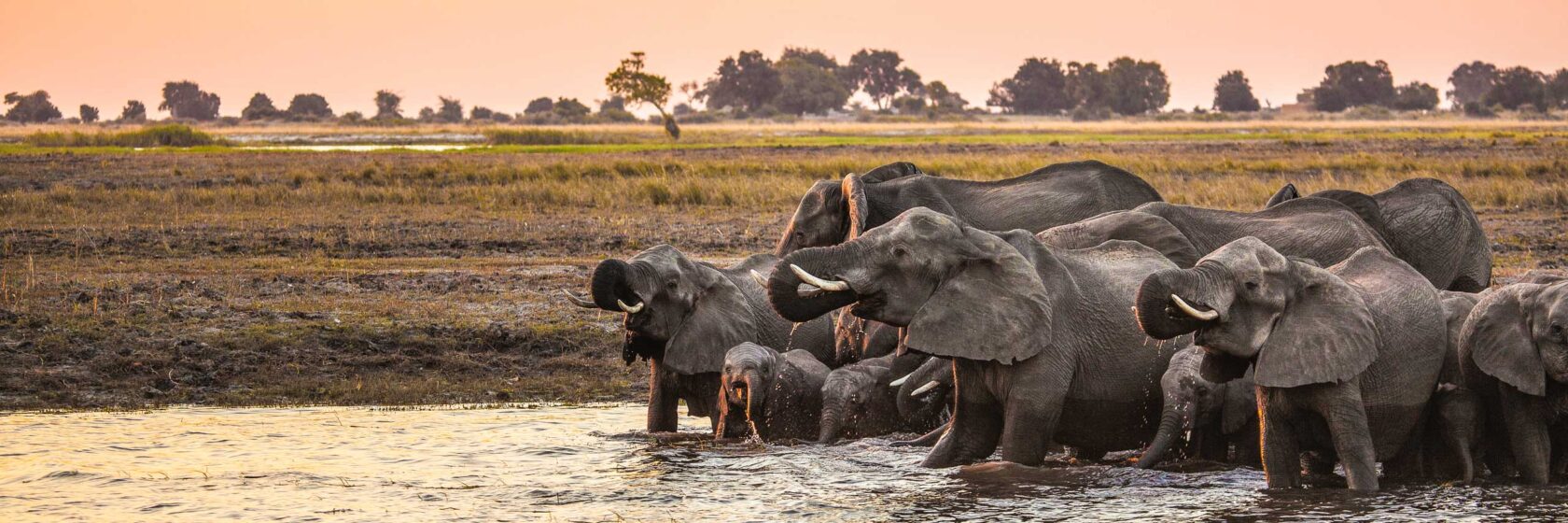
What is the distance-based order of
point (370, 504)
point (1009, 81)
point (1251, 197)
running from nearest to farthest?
point (370, 504)
point (1251, 197)
point (1009, 81)

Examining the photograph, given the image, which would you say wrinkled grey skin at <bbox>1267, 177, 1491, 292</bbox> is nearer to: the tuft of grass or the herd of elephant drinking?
the herd of elephant drinking

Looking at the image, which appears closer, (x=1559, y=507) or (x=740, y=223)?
(x=1559, y=507)

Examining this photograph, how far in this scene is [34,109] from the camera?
449 ft

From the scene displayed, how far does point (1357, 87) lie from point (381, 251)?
13923 cm

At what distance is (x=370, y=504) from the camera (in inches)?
344

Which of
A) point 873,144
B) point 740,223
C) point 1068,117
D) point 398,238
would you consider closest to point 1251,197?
point 740,223

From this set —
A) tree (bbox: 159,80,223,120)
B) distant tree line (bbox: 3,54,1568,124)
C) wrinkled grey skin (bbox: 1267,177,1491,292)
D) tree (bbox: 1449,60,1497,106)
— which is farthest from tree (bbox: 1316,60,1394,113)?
wrinkled grey skin (bbox: 1267,177,1491,292)

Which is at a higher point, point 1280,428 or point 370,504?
point 1280,428

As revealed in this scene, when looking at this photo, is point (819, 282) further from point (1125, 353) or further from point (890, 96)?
point (890, 96)

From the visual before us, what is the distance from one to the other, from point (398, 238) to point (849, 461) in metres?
12.9

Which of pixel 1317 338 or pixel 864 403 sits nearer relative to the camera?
pixel 1317 338

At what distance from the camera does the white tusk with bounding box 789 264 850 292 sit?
7387 millimetres

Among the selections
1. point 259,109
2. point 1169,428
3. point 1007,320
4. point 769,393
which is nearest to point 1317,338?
point 1169,428

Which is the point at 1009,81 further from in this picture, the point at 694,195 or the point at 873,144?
the point at 694,195
